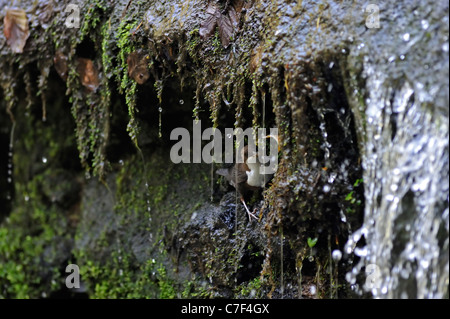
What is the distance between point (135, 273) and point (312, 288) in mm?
1532

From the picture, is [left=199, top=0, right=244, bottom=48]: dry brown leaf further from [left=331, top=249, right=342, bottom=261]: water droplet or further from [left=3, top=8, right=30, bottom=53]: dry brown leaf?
[left=3, top=8, right=30, bottom=53]: dry brown leaf

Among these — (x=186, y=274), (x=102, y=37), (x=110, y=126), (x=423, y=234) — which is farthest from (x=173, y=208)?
(x=423, y=234)

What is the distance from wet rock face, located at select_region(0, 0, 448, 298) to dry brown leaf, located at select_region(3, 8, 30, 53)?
1.8 inches

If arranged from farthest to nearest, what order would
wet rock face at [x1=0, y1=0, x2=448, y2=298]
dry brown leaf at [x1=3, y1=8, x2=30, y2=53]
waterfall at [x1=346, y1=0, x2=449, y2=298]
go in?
1. dry brown leaf at [x1=3, y1=8, x2=30, y2=53]
2. wet rock face at [x1=0, y1=0, x2=448, y2=298]
3. waterfall at [x1=346, y1=0, x2=449, y2=298]

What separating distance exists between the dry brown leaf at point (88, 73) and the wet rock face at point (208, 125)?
13 millimetres

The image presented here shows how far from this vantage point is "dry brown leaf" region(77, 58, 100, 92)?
3529 millimetres

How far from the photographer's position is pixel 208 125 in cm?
345

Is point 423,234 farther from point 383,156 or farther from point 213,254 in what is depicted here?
point 213,254

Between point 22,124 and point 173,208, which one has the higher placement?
point 22,124

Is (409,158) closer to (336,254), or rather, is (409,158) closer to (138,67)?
(336,254)

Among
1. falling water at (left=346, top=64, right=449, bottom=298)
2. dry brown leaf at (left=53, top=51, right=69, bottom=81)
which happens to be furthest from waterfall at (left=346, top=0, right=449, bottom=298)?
dry brown leaf at (left=53, top=51, right=69, bottom=81)

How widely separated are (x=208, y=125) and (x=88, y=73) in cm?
88

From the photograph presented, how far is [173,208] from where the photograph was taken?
3.71 metres

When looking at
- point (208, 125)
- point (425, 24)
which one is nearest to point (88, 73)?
point (208, 125)
